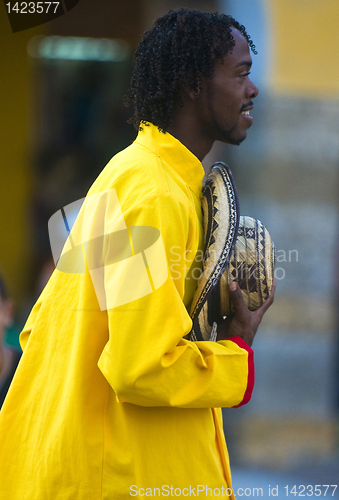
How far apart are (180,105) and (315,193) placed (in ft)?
11.2

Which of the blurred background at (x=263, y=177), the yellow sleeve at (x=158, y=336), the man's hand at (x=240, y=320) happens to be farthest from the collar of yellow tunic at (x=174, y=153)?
the blurred background at (x=263, y=177)

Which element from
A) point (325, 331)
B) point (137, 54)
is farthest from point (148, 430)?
point (325, 331)

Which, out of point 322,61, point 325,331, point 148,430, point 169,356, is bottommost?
point 325,331

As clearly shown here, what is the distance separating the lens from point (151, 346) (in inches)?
57.8

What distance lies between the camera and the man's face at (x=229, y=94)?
1854mm

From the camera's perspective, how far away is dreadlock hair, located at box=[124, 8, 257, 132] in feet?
5.99

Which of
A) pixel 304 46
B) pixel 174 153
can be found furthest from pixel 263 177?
pixel 174 153

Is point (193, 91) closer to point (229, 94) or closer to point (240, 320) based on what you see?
point (229, 94)

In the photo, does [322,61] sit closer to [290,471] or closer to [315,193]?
[315,193]

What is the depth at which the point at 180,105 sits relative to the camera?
1862mm

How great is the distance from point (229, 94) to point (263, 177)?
3.24m

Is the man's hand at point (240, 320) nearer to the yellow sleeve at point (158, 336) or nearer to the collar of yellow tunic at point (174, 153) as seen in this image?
the yellow sleeve at point (158, 336)

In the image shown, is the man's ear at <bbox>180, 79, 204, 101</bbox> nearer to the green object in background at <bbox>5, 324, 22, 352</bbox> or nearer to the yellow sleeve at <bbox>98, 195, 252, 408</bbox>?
the yellow sleeve at <bbox>98, 195, 252, 408</bbox>

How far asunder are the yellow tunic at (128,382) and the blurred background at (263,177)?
322 cm
